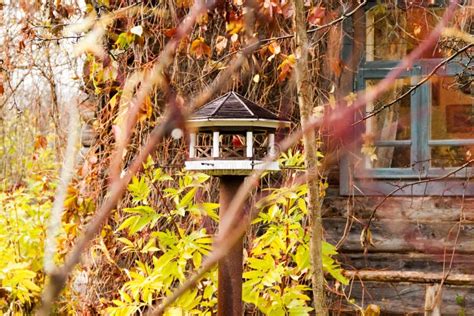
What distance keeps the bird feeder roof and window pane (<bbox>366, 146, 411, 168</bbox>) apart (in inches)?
67.1

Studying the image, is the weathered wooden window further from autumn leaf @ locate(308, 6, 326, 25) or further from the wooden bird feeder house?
autumn leaf @ locate(308, 6, 326, 25)

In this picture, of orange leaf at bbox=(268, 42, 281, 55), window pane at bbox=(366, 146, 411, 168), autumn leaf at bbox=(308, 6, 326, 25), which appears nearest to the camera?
autumn leaf at bbox=(308, 6, 326, 25)

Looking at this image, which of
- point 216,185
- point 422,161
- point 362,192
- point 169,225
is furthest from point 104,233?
point 422,161

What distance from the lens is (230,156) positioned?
3205mm

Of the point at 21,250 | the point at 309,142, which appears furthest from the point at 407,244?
the point at 21,250

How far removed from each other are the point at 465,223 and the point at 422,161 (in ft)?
1.53

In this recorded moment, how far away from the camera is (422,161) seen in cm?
445

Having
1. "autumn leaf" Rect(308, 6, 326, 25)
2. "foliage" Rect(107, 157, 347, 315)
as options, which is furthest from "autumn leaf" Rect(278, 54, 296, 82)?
"foliage" Rect(107, 157, 347, 315)

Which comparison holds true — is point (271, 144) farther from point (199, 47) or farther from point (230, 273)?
point (199, 47)

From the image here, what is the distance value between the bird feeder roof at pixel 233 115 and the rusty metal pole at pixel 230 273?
232 millimetres

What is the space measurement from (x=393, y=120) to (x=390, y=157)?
22 cm

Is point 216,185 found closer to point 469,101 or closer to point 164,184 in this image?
point 164,184

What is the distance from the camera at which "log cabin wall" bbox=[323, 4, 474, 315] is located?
4555 millimetres

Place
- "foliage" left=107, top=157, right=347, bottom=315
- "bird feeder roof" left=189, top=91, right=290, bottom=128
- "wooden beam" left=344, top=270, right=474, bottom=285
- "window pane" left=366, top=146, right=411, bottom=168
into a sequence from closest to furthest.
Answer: "bird feeder roof" left=189, top=91, right=290, bottom=128
"foliage" left=107, top=157, right=347, bottom=315
"wooden beam" left=344, top=270, right=474, bottom=285
"window pane" left=366, top=146, right=411, bottom=168
